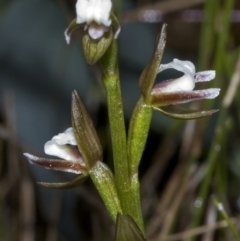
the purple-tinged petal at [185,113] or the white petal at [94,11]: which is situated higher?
the white petal at [94,11]

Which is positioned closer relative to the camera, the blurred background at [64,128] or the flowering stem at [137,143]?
the flowering stem at [137,143]

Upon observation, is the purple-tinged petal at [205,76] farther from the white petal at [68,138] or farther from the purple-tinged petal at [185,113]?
the white petal at [68,138]

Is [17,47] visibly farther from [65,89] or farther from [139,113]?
[139,113]

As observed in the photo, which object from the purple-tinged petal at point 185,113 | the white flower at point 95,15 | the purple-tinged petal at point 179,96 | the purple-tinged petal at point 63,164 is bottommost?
the purple-tinged petal at point 63,164

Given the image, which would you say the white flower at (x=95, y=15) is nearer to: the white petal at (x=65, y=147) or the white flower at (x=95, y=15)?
the white flower at (x=95, y=15)

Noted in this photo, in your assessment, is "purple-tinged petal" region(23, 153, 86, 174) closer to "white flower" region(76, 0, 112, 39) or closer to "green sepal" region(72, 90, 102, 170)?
"green sepal" region(72, 90, 102, 170)

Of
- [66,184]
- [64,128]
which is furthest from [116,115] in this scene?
[64,128]

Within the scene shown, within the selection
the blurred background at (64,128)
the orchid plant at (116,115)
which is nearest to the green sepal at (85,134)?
the orchid plant at (116,115)
